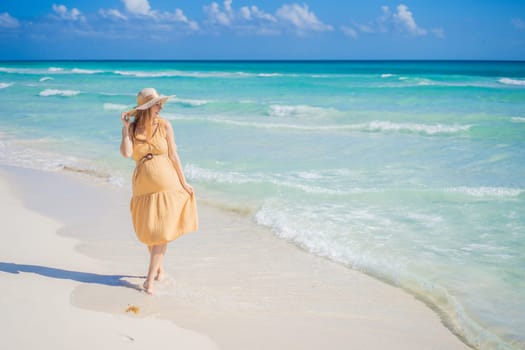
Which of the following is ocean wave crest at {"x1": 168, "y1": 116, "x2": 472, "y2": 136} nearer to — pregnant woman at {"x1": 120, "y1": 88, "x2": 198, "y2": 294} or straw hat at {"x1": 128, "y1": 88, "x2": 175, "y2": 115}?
pregnant woman at {"x1": 120, "y1": 88, "x2": 198, "y2": 294}

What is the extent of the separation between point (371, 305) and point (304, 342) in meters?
0.99

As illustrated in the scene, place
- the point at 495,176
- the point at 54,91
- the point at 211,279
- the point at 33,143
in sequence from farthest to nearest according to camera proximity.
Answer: the point at 54,91, the point at 33,143, the point at 495,176, the point at 211,279

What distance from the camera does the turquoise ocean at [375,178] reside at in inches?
195

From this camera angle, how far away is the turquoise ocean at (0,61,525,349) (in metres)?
4.95

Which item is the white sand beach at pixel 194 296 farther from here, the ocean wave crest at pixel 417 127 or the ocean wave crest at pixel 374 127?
the ocean wave crest at pixel 417 127

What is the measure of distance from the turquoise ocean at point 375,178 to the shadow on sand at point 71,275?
83.5 inches

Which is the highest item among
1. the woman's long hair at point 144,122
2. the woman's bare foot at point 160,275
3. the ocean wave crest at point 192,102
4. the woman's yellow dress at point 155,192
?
the woman's long hair at point 144,122

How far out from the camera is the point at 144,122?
396 centimetres

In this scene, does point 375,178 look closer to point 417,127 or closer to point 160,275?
point 160,275

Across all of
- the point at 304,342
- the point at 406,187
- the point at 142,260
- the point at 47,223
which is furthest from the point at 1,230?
the point at 406,187

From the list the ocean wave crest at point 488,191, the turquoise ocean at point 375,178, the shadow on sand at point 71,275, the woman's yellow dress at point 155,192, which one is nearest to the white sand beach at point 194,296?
the shadow on sand at point 71,275

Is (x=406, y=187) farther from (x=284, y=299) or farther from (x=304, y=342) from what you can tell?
(x=304, y=342)

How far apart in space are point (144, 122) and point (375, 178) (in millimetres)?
5796

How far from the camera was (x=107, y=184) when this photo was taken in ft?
28.3
